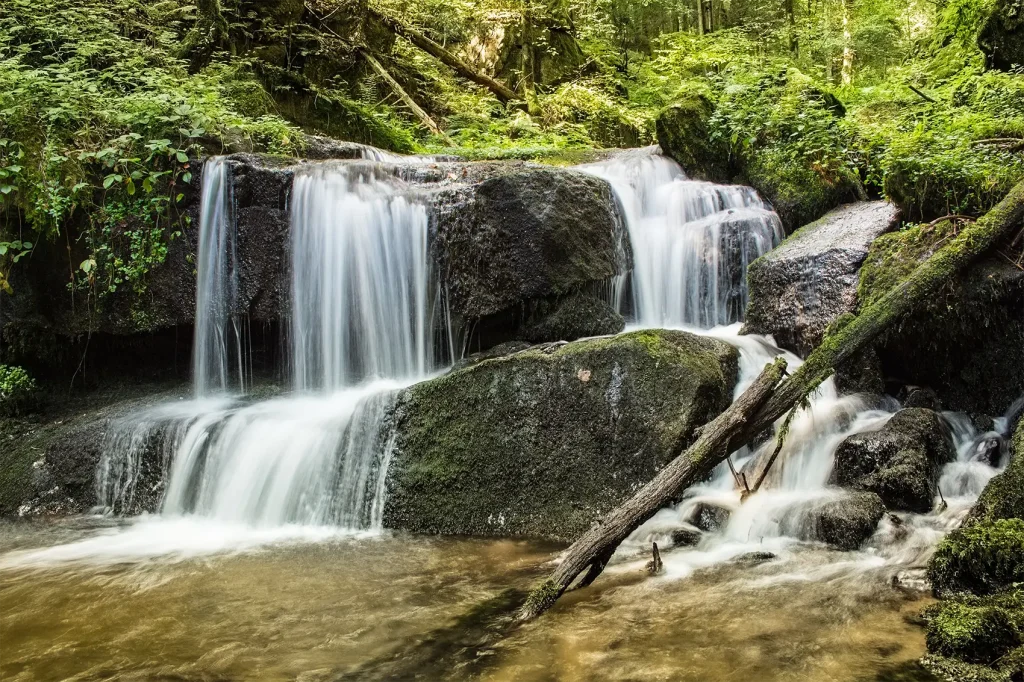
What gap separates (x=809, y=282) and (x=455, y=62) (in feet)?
36.4

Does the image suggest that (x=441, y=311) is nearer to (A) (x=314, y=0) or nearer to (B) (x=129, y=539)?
(B) (x=129, y=539)

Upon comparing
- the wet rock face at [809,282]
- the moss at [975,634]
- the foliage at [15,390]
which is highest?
the wet rock face at [809,282]

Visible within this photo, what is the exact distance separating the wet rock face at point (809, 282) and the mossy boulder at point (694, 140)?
3.31 metres

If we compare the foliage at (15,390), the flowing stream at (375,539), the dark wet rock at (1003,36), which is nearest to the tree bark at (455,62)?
the flowing stream at (375,539)

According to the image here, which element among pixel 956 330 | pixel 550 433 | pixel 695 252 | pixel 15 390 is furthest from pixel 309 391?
pixel 956 330

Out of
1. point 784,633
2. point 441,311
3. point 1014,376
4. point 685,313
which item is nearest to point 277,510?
point 441,311

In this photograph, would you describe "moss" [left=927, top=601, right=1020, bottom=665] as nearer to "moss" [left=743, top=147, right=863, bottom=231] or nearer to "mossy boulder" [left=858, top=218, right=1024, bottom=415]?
"mossy boulder" [left=858, top=218, right=1024, bottom=415]

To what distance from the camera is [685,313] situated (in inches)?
330

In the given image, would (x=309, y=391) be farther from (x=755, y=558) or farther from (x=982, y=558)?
(x=982, y=558)

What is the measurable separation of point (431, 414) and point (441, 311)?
84.2 inches

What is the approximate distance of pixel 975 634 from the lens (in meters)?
2.64

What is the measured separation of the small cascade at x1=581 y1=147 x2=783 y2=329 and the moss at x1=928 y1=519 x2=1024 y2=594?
5.03m

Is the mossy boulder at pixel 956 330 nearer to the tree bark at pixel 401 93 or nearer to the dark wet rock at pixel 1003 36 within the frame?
the dark wet rock at pixel 1003 36

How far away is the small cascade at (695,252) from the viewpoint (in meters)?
8.30
